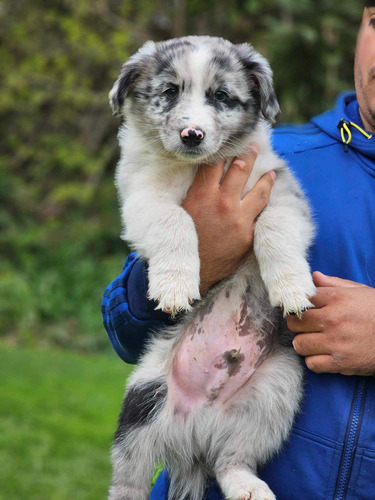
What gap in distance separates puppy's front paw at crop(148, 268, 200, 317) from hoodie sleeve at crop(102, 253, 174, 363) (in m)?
0.11

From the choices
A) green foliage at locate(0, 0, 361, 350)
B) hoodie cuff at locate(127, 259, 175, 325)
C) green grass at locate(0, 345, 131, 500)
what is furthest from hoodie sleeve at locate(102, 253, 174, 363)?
green foliage at locate(0, 0, 361, 350)

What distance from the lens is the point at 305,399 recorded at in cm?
256

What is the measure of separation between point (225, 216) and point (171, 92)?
0.63m

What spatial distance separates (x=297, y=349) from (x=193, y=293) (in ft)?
1.48

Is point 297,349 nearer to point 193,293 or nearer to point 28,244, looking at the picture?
point 193,293

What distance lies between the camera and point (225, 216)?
272cm

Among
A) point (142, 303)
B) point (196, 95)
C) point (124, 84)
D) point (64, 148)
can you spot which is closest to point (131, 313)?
point (142, 303)

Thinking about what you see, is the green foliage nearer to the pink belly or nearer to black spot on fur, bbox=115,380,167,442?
black spot on fur, bbox=115,380,167,442

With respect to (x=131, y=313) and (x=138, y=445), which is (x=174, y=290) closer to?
(x=131, y=313)

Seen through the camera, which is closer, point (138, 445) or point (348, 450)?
point (348, 450)

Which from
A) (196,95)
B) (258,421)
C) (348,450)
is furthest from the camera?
(196,95)

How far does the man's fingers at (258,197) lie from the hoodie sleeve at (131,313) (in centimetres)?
50

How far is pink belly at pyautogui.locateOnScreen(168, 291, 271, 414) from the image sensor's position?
2.68 m

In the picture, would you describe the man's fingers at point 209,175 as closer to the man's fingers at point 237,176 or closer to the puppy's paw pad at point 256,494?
the man's fingers at point 237,176
